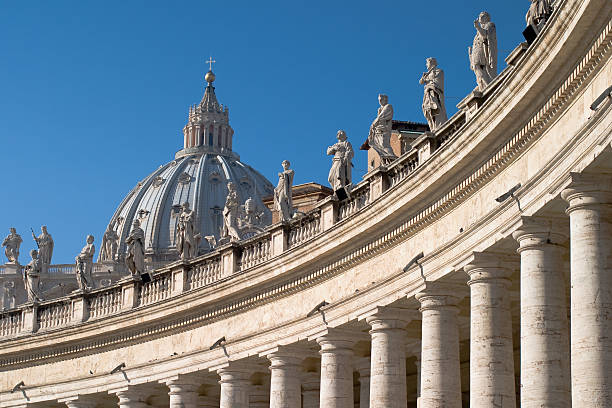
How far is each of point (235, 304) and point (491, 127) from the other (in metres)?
24.0

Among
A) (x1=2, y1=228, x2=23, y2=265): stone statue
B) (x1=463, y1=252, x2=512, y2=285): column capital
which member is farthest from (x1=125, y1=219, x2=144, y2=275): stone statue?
(x1=2, y1=228, x2=23, y2=265): stone statue

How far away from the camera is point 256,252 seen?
202 feet

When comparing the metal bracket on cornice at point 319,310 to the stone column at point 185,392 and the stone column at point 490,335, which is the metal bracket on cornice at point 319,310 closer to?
the stone column at point 185,392

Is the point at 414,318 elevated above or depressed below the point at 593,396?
above

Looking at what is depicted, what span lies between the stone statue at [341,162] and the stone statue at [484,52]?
12789 mm

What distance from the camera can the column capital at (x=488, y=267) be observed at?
135 feet

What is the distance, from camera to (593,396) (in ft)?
107

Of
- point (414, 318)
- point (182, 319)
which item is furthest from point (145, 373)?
point (414, 318)

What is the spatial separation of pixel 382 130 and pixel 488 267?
13.4 metres

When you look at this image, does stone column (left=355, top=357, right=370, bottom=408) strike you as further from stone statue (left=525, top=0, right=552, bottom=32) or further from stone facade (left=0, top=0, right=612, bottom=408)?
stone statue (left=525, top=0, right=552, bottom=32)

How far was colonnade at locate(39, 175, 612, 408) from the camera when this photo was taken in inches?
1323

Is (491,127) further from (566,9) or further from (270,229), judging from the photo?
(270,229)

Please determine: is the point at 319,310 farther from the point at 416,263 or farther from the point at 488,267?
the point at 488,267

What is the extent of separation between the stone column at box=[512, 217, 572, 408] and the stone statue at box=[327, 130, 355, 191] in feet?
61.6
